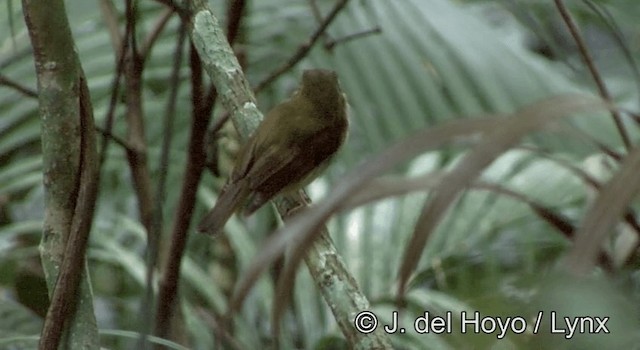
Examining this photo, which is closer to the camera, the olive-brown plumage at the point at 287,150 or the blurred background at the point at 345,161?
the olive-brown plumage at the point at 287,150

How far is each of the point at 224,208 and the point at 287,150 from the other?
180mm

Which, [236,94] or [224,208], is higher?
[236,94]

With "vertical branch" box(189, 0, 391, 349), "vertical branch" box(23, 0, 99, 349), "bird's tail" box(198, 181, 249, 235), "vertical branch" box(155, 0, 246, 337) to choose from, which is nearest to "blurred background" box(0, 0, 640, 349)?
"bird's tail" box(198, 181, 249, 235)

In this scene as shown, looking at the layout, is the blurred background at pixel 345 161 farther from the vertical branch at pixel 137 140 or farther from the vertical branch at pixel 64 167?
the vertical branch at pixel 64 167

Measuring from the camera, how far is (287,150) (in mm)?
2059

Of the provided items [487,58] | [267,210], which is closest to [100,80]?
[267,210]

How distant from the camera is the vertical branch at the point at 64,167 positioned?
1162 mm

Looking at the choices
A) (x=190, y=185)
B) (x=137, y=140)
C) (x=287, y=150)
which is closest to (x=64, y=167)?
(x=190, y=185)

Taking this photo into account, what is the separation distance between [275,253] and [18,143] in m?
2.09

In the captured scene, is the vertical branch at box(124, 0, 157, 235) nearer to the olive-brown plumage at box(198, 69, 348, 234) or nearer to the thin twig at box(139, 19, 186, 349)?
the olive-brown plumage at box(198, 69, 348, 234)

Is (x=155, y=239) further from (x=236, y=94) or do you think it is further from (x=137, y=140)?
(x=137, y=140)

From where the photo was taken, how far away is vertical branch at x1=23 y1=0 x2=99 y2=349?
1.16m

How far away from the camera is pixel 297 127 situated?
2.13 meters

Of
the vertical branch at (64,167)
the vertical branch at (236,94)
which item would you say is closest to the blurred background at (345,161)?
the vertical branch at (236,94)
